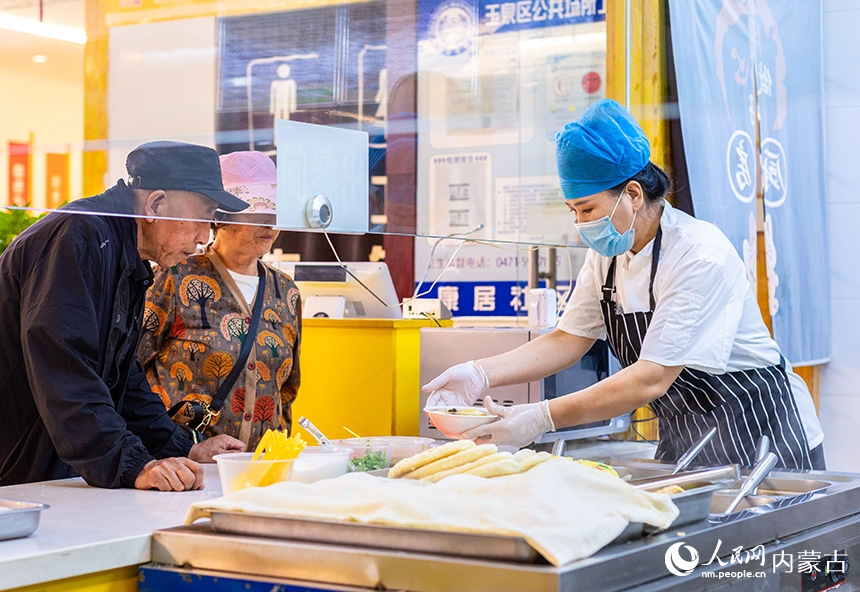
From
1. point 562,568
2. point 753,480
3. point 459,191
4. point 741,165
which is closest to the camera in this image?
point 562,568

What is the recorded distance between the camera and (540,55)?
2.35 m

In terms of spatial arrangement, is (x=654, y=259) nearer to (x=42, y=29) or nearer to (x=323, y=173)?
(x=323, y=173)

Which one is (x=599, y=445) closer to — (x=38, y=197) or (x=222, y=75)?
(x=222, y=75)

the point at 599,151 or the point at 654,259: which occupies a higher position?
the point at 599,151

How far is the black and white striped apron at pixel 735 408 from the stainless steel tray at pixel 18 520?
1.63 meters

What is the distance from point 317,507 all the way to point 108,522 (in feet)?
1.34

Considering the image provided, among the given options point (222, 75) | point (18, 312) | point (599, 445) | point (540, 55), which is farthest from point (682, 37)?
point (18, 312)

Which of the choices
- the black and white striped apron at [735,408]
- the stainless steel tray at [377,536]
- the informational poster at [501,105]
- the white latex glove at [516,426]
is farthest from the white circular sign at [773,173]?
the stainless steel tray at [377,536]

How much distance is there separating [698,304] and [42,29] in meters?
1.61

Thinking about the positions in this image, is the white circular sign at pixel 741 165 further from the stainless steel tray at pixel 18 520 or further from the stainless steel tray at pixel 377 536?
the stainless steel tray at pixel 18 520

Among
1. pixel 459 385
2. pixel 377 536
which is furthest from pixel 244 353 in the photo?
pixel 377 536

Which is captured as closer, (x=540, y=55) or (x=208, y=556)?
(x=208, y=556)

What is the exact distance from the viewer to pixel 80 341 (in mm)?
1775

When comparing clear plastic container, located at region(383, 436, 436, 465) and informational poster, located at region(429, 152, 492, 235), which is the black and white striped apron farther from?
clear plastic container, located at region(383, 436, 436, 465)
